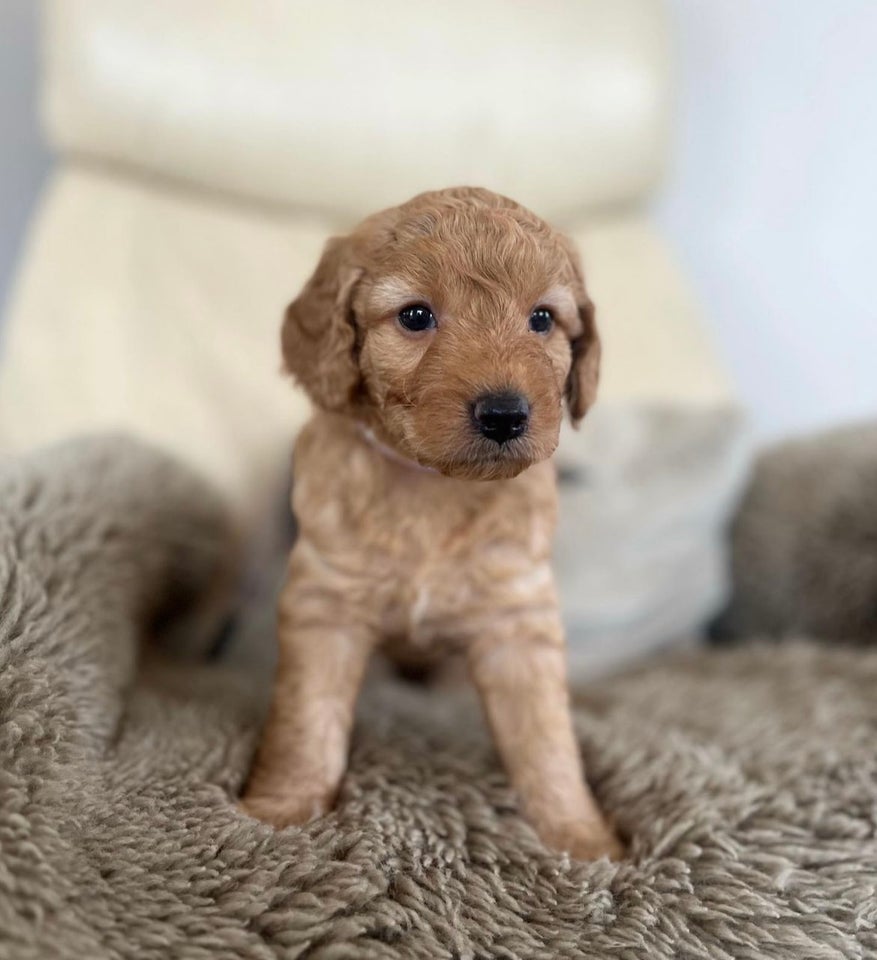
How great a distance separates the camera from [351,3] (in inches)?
72.9

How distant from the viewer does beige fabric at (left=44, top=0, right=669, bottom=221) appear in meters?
1.72

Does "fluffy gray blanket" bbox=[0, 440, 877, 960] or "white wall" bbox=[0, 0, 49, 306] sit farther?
"white wall" bbox=[0, 0, 49, 306]

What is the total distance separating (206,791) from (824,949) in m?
0.62

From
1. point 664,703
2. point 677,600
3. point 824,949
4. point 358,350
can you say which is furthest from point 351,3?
point 824,949

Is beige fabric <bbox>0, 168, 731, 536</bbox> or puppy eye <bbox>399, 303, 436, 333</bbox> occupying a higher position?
beige fabric <bbox>0, 168, 731, 536</bbox>

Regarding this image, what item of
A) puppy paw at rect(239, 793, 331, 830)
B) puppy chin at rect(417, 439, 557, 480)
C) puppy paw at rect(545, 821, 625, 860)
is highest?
puppy chin at rect(417, 439, 557, 480)

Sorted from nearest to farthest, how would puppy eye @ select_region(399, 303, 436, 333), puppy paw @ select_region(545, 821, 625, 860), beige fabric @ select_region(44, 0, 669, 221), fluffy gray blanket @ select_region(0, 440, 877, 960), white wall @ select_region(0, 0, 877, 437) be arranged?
1. fluffy gray blanket @ select_region(0, 440, 877, 960)
2. puppy eye @ select_region(399, 303, 436, 333)
3. puppy paw @ select_region(545, 821, 625, 860)
4. beige fabric @ select_region(44, 0, 669, 221)
5. white wall @ select_region(0, 0, 877, 437)

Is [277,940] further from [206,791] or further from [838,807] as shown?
[838,807]

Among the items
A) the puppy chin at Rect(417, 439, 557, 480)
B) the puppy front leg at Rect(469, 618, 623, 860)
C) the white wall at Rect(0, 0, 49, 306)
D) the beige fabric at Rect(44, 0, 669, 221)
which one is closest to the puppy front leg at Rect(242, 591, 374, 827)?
the puppy front leg at Rect(469, 618, 623, 860)

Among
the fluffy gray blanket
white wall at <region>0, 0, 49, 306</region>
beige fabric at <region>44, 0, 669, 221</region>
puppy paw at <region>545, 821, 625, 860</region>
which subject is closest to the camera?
the fluffy gray blanket

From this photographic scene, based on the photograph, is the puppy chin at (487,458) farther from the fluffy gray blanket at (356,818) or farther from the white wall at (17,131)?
the white wall at (17,131)

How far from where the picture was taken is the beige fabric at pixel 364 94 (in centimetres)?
172

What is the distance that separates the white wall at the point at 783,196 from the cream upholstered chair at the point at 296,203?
1.29 ft

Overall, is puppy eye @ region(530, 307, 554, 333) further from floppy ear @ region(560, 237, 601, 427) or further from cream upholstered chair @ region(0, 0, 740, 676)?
cream upholstered chair @ region(0, 0, 740, 676)
